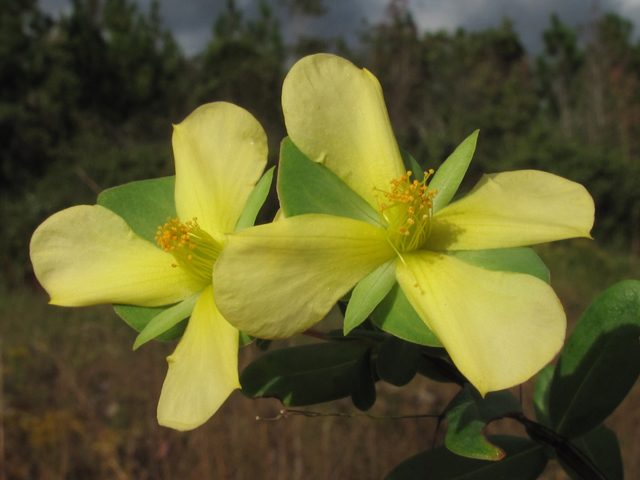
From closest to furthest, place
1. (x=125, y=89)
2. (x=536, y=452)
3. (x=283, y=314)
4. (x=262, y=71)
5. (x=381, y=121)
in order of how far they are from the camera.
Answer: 1. (x=283, y=314)
2. (x=381, y=121)
3. (x=536, y=452)
4. (x=262, y=71)
5. (x=125, y=89)

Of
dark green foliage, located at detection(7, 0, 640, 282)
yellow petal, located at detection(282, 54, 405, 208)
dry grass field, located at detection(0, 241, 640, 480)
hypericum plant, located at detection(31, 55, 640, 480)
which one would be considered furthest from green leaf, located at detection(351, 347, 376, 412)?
dark green foliage, located at detection(7, 0, 640, 282)

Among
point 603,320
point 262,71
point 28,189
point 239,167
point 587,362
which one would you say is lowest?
point 28,189

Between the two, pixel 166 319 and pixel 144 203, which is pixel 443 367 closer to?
pixel 166 319

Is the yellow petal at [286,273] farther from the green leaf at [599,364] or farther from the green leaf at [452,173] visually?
the green leaf at [599,364]

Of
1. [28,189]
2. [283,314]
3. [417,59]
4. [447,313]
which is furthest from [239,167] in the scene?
[417,59]

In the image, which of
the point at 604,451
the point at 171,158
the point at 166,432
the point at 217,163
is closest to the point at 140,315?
the point at 217,163

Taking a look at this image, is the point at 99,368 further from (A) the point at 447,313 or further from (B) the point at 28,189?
(B) the point at 28,189

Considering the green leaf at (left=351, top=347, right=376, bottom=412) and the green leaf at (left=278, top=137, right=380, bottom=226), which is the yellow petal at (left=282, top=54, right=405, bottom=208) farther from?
the green leaf at (left=351, top=347, right=376, bottom=412)
